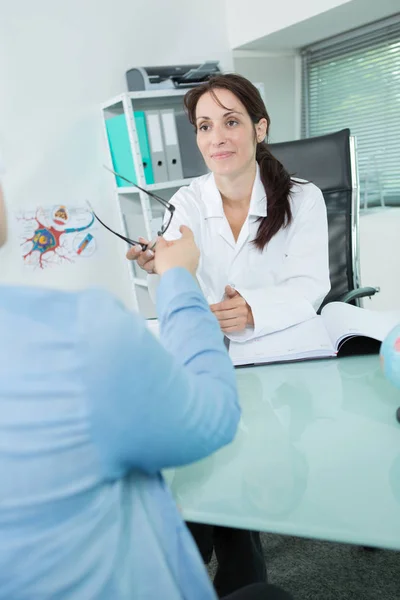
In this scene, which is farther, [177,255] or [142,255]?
[142,255]

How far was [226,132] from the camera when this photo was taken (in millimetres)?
1496

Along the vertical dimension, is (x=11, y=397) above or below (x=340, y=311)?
above

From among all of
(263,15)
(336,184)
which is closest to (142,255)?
(336,184)

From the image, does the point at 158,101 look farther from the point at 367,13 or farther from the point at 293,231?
the point at 293,231

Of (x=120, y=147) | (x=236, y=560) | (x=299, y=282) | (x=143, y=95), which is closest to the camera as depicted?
(x=236, y=560)

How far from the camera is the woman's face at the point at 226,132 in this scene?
4.87 ft

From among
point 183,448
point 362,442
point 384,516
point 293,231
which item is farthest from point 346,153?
point 183,448

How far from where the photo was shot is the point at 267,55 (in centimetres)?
321

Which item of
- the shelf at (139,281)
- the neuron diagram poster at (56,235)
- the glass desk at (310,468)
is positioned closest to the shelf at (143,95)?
the neuron diagram poster at (56,235)

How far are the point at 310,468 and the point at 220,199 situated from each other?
3.19 ft

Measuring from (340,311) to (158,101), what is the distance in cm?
200

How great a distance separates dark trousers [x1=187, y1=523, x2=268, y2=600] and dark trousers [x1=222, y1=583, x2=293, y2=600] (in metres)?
0.26

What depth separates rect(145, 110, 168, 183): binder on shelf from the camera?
2539 millimetres

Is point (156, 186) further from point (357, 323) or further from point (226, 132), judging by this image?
point (357, 323)
